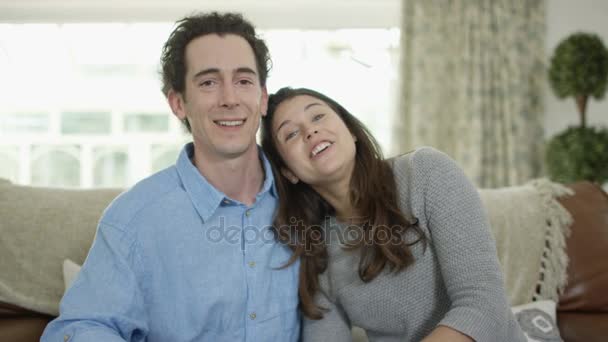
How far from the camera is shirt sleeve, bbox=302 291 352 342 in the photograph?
151cm

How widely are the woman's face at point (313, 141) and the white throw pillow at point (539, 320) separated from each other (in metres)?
0.72

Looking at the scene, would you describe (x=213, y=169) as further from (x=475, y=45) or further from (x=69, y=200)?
(x=475, y=45)

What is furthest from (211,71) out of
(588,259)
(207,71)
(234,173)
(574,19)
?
(574,19)

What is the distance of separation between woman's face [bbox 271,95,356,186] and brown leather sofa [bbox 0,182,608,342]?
2.86 ft

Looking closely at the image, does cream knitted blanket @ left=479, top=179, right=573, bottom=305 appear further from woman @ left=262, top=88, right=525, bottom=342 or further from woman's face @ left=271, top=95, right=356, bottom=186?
woman's face @ left=271, top=95, right=356, bottom=186

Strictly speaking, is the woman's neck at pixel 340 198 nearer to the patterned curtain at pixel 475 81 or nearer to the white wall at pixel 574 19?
the patterned curtain at pixel 475 81

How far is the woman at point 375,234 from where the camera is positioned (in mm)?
1290

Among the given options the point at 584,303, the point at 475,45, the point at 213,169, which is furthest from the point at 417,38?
the point at 213,169

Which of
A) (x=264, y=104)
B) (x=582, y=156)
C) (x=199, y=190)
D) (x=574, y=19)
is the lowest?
(x=582, y=156)

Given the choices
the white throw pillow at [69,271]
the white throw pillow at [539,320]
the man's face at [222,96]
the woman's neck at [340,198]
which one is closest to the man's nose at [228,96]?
the man's face at [222,96]

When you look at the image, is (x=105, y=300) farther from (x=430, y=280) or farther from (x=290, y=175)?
(x=430, y=280)

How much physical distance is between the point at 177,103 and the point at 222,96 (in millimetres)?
206

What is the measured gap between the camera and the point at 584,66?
3.53m

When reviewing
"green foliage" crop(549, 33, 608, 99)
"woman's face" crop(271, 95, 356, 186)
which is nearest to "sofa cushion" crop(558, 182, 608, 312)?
"woman's face" crop(271, 95, 356, 186)
